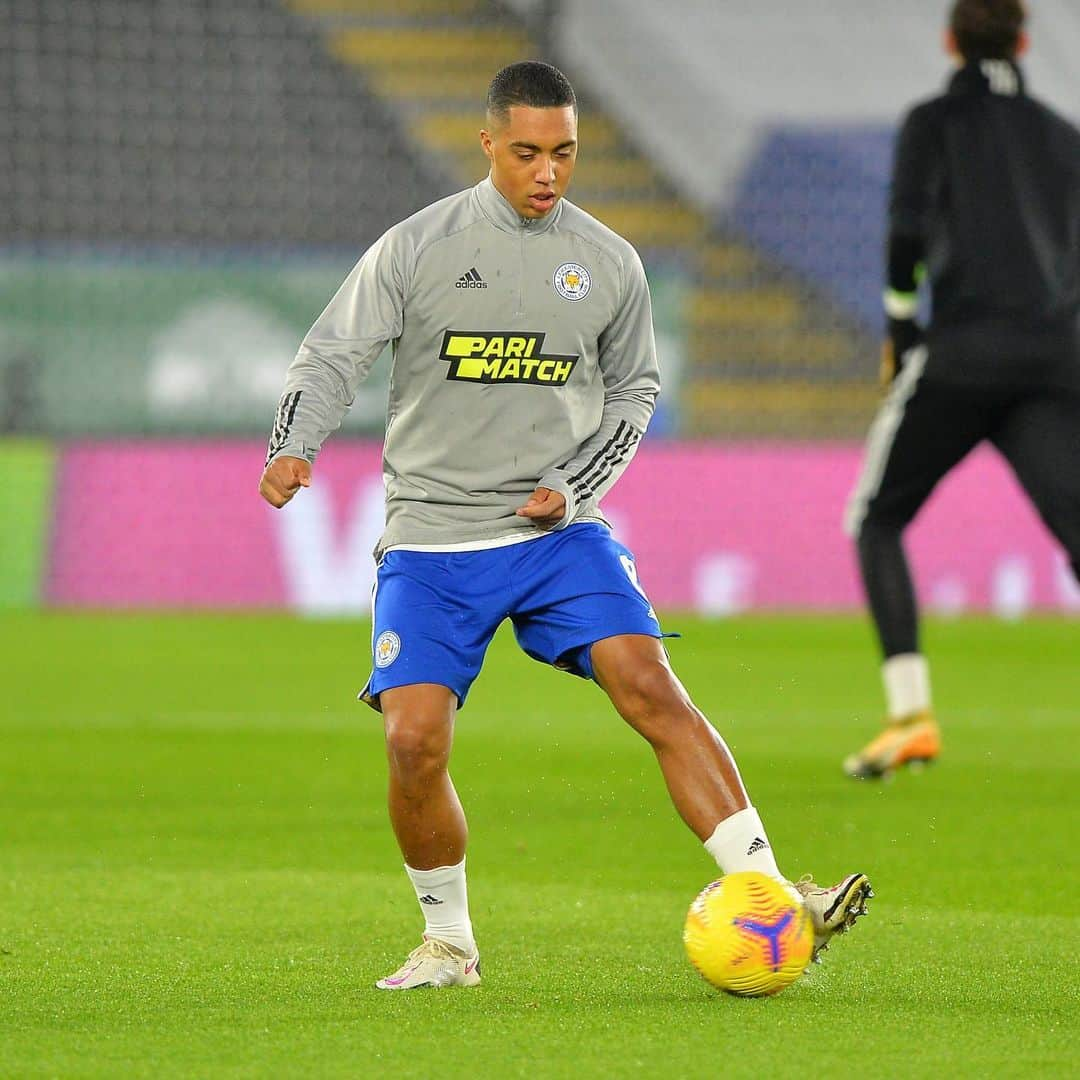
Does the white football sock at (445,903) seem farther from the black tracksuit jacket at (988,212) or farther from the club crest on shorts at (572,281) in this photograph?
the black tracksuit jacket at (988,212)

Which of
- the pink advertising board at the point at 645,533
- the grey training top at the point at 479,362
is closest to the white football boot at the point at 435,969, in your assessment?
the grey training top at the point at 479,362

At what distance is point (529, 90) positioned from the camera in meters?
4.88

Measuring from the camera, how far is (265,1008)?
440 centimetres

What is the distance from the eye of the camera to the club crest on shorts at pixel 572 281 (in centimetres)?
505

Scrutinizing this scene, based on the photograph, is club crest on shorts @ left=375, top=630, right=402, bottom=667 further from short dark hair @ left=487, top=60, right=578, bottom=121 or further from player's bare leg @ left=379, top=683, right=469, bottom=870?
short dark hair @ left=487, top=60, right=578, bottom=121

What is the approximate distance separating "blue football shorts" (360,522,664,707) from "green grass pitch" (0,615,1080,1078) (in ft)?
2.19

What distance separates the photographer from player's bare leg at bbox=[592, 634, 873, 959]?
472 centimetres

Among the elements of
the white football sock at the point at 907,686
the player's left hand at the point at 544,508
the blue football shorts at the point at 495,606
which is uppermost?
the player's left hand at the point at 544,508

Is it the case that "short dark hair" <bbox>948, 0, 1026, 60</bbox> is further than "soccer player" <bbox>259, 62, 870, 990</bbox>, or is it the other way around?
"short dark hair" <bbox>948, 0, 1026, 60</bbox>

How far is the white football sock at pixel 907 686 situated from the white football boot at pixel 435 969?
11.5ft

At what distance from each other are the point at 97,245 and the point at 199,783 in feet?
41.3

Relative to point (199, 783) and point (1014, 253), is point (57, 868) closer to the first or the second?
point (199, 783)

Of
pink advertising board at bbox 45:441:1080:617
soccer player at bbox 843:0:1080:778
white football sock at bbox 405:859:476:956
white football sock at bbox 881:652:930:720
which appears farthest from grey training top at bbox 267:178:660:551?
pink advertising board at bbox 45:441:1080:617

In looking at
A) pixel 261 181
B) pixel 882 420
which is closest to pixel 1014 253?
pixel 882 420
